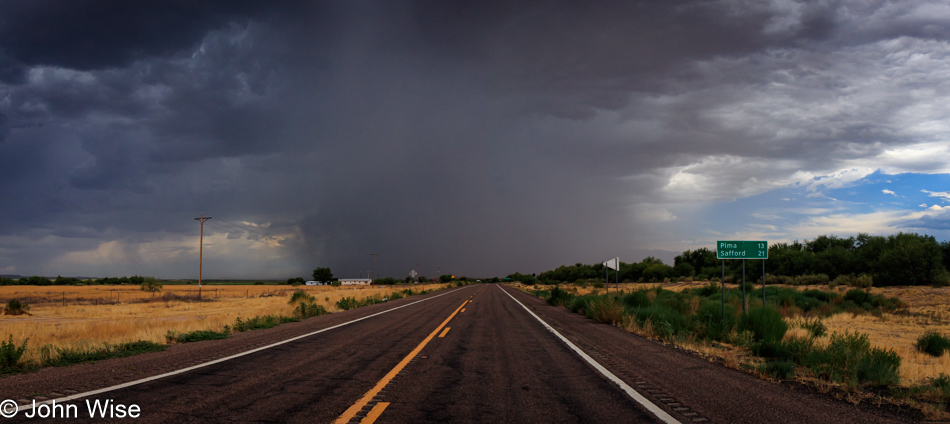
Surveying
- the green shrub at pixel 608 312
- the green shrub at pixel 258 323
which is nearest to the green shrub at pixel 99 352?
the green shrub at pixel 258 323

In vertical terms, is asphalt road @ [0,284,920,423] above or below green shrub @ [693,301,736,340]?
above

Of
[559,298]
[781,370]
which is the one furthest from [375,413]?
[559,298]

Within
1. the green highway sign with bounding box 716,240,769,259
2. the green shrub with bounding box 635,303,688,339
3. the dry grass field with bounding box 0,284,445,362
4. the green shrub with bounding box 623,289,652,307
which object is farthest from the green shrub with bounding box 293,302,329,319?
the green highway sign with bounding box 716,240,769,259

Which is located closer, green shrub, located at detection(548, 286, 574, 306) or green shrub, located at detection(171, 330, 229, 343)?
green shrub, located at detection(171, 330, 229, 343)

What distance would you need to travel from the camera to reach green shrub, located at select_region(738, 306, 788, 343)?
1184 cm

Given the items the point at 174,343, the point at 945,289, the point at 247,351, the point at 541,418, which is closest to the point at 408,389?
the point at 541,418

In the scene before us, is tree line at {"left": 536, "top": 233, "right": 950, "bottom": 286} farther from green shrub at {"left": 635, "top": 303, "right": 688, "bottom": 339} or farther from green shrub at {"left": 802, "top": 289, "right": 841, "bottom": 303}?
green shrub at {"left": 635, "top": 303, "right": 688, "bottom": 339}

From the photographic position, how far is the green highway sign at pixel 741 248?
14688 mm

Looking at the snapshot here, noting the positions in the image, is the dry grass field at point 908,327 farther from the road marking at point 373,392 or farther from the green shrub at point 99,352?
the green shrub at point 99,352

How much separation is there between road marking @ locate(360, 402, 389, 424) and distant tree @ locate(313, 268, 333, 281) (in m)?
179

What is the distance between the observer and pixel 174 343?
37.0ft

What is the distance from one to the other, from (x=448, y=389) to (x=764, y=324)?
33.6ft

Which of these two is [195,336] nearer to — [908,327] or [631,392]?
[631,392]

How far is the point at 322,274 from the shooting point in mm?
173875
